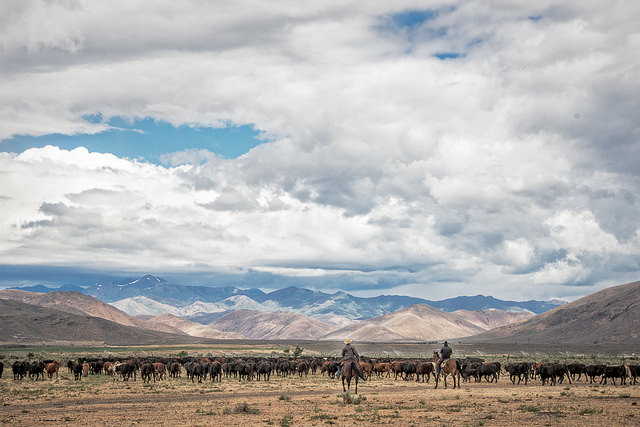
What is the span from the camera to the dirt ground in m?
21.1

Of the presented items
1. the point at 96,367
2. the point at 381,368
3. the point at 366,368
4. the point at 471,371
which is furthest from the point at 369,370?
the point at 96,367

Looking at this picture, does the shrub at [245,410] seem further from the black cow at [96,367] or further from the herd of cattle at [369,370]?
the black cow at [96,367]

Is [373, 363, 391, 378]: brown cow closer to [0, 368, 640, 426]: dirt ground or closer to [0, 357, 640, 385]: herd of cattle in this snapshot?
[0, 357, 640, 385]: herd of cattle

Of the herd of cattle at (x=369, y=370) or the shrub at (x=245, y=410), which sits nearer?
the shrub at (x=245, y=410)

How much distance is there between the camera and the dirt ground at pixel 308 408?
69.2 ft

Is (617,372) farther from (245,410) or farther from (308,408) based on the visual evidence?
(245,410)

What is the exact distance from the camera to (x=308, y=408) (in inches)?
1006

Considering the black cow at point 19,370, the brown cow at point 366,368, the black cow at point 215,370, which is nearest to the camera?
the black cow at point 215,370

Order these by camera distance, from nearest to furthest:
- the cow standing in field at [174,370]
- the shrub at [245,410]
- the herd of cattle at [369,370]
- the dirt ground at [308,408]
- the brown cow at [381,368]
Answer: the dirt ground at [308,408]
the shrub at [245,410]
the herd of cattle at [369,370]
the cow standing in field at [174,370]
the brown cow at [381,368]

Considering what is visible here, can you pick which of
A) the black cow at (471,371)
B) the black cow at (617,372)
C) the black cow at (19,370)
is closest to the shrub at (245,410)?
the black cow at (471,371)

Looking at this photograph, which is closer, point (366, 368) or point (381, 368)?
point (366, 368)

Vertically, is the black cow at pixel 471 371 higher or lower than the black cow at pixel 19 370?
higher

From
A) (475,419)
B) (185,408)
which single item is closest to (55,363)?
(185,408)

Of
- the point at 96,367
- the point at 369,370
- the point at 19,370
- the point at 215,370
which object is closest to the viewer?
the point at 215,370
